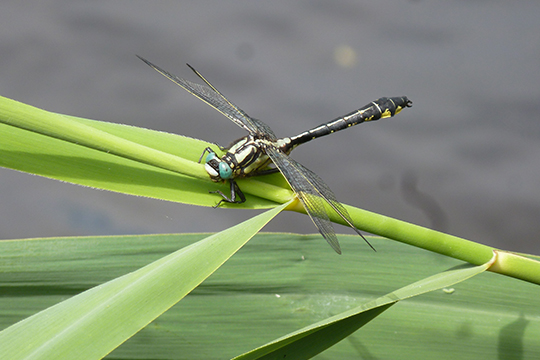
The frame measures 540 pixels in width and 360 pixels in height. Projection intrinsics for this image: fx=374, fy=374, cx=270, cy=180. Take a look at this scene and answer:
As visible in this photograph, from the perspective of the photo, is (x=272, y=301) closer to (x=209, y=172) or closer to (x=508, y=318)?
(x=209, y=172)

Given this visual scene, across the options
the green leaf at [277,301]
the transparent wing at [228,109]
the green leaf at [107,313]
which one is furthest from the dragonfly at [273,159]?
the green leaf at [107,313]

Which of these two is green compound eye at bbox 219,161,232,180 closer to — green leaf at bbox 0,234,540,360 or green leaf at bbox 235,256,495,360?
green leaf at bbox 0,234,540,360

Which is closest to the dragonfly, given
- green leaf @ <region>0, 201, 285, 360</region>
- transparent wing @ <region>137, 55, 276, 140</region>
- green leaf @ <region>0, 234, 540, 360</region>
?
transparent wing @ <region>137, 55, 276, 140</region>

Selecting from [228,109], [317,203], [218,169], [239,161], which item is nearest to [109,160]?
[218,169]

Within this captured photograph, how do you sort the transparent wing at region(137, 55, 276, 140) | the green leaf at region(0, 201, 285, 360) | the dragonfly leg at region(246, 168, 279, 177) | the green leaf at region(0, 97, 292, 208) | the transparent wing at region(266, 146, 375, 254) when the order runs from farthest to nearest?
1. the transparent wing at region(137, 55, 276, 140)
2. the dragonfly leg at region(246, 168, 279, 177)
3. the transparent wing at region(266, 146, 375, 254)
4. the green leaf at region(0, 97, 292, 208)
5. the green leaf at region(0, 201, 285, 360)

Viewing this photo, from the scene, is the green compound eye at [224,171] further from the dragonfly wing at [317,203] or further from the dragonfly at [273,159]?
the dragonfly wing at [317,203]

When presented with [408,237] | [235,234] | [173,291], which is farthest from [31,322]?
[408,237]
